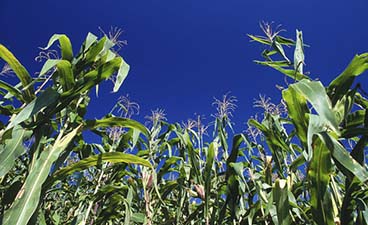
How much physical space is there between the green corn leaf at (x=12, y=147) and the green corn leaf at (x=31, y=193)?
8cm

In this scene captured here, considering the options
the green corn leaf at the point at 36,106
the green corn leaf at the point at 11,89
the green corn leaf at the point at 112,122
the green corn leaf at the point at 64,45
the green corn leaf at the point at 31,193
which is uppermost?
the green corn leaf at the point at 64,45

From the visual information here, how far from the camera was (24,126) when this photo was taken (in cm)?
131

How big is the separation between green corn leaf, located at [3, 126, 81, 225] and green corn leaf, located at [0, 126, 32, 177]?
8 cm

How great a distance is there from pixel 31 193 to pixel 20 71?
1.84 feet

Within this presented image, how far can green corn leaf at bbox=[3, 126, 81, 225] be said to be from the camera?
1035mm

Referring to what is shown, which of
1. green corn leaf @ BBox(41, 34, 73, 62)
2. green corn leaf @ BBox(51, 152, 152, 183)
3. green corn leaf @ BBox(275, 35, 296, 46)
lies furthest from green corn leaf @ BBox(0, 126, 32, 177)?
green corn leaf @ BBox(275, 35, 296, 46)

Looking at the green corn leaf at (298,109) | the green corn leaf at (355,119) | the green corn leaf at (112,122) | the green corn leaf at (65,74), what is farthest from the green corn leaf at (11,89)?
the green corn leaf at (355,119)

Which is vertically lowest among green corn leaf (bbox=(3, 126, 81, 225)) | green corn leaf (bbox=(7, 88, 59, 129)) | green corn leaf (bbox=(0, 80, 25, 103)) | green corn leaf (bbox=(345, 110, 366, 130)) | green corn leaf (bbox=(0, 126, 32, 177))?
green corn leaf (bbox=(3, 126, 81, 225))

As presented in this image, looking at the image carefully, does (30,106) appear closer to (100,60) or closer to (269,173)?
(100,60)

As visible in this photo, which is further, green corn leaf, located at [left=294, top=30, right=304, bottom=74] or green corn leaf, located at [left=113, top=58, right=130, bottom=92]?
green corn leaf, located at [left=294, top=30, right=304, bottom=74]

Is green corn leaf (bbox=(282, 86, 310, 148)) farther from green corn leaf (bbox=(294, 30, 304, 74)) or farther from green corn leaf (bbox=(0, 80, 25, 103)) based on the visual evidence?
green corn leaf (bbox=(0, 80, 25, 103))

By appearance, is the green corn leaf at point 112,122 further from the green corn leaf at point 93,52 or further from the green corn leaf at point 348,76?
the green corn leaf at point 348,76

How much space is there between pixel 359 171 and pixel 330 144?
0.39 feet

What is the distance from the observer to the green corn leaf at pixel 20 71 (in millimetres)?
1329
